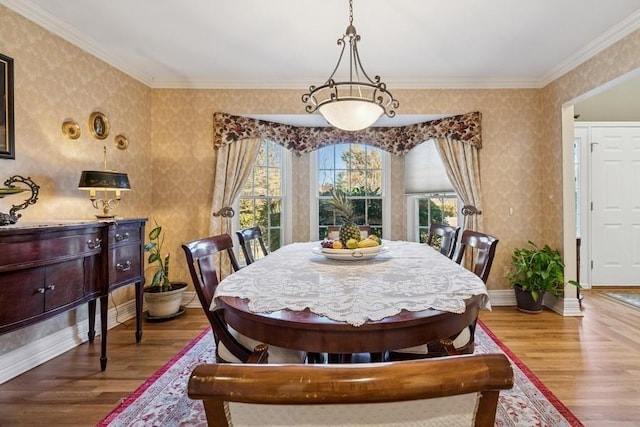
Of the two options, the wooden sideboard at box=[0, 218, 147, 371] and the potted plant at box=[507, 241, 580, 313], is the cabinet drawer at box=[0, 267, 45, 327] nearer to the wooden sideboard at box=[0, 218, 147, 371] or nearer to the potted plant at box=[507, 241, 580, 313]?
the wooden sideboard at box=[0, 218, 147, 371]

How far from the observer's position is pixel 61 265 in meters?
1.98

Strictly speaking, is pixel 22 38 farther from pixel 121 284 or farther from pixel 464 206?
pixel 464 206

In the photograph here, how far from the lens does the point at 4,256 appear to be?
1646 millimetres

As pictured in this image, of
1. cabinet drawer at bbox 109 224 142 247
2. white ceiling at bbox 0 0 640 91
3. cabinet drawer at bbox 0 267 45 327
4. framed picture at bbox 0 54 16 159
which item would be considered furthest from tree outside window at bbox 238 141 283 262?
cabinet drawer at bbox 0 267 45 327

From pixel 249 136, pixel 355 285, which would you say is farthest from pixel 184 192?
pixel 355 285

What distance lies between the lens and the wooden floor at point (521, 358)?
1843mm

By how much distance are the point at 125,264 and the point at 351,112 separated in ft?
6.95

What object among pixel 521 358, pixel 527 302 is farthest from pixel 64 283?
pixel 527 302

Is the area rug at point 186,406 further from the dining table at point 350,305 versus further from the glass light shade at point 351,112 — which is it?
the glass light shade at point 351,112

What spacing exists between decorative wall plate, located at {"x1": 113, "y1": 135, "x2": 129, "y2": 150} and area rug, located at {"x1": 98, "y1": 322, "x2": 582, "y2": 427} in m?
2.22

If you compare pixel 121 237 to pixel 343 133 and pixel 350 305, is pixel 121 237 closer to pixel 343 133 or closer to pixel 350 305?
pixel 350 305

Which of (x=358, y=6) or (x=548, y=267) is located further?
(x=548, y=267)

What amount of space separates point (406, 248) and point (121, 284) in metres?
2.23

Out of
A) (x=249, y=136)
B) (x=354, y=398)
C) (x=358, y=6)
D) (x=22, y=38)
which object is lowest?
(x=354, y=398)
